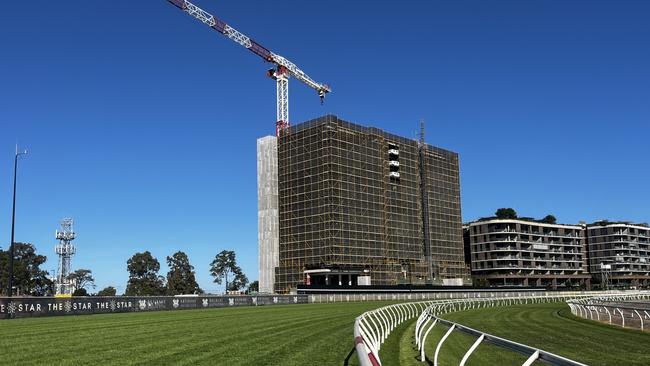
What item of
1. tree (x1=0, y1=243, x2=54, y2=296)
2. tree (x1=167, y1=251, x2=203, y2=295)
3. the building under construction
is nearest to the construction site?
the building under construction

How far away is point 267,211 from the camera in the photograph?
127 metres

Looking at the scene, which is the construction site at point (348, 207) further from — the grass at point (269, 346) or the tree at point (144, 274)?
the grass at point (269, 346)

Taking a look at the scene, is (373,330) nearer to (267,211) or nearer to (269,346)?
(269,346)

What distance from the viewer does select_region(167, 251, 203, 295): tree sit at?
489 feet

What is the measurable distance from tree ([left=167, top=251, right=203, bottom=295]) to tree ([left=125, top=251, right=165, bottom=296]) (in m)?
4.30

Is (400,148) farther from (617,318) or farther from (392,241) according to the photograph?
(617,318)

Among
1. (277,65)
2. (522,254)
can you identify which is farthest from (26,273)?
(522,254)

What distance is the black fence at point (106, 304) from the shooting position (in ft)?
131

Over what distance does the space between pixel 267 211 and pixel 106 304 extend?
80469mm

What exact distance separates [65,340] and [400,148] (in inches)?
4499

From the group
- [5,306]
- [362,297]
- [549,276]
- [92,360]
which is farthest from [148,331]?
[549,276]

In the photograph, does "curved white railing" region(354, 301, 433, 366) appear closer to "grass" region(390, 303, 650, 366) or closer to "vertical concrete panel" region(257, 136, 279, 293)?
"grass" region(390, 303, 650, 366)

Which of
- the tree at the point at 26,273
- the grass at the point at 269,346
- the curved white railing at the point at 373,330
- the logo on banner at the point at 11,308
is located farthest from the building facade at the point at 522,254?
the grass at the point at 269,346

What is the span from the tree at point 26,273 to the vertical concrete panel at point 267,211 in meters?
62.3
